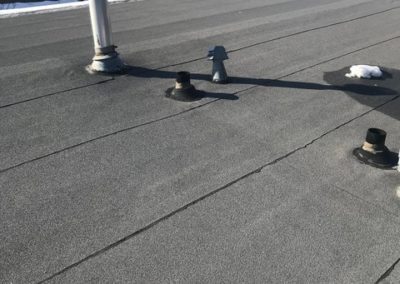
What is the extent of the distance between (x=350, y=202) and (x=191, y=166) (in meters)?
1.68

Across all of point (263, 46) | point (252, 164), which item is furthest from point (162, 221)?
point (263, 46)

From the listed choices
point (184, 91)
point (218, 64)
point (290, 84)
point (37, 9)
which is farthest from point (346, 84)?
point (37, 9)

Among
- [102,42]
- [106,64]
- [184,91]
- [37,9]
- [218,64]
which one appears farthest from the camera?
[37,9]

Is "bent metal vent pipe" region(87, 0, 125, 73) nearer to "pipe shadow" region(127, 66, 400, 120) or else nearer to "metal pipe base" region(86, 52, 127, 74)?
"metal pipe base" region(86, 52, 127, 74)

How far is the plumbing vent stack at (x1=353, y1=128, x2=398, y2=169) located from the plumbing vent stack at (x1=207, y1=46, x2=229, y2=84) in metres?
2.69

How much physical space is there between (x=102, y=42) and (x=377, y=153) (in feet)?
15.0

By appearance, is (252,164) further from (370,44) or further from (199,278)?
(370,44)

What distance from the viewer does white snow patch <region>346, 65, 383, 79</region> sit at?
7246 mm

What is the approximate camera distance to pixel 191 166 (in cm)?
461

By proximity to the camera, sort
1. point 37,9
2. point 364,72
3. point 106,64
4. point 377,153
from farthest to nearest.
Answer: point 37,9 < point 364,72 < point 106,64 < point 377,153

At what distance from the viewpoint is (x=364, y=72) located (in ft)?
23.9

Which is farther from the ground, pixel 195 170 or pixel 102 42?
pixel 102 42

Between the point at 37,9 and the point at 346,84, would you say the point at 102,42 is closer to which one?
the point at 346,84

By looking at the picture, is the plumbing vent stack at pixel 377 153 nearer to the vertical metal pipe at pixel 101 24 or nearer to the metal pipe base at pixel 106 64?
the metal pipe base at pixel 106 64
